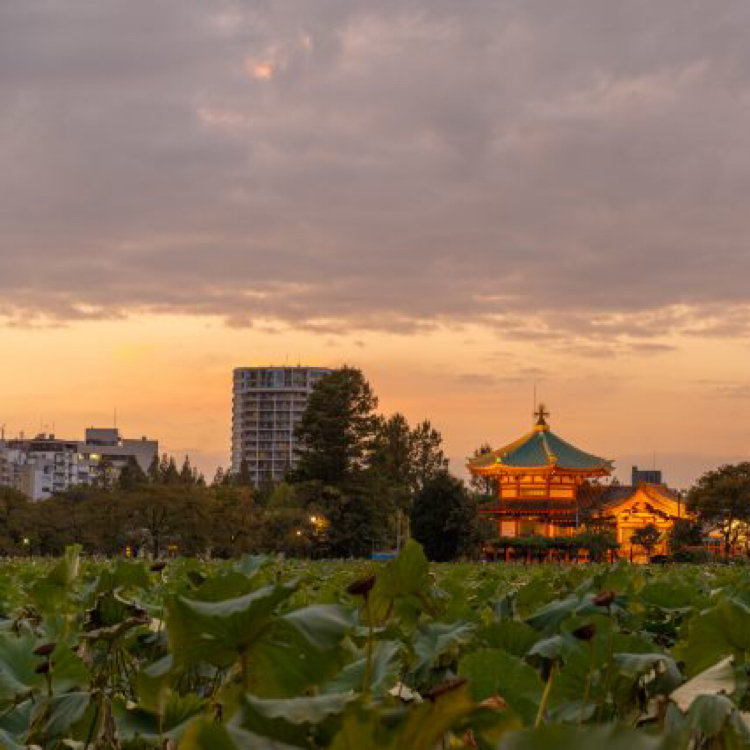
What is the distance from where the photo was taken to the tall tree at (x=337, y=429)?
6900 centimetres

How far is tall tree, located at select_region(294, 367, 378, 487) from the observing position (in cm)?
6900

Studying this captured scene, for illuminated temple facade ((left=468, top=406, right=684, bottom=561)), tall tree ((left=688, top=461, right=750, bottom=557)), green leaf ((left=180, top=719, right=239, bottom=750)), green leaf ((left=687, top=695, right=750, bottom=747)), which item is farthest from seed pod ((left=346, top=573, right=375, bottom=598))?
illuminated temple facade ((left=468, top=406, right=684, bottom=561))

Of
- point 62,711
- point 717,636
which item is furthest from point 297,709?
point 717,636

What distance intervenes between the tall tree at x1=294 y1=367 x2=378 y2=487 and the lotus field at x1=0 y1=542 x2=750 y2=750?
6567 centimetres

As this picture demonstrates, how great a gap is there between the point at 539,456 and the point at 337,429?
11176 mm

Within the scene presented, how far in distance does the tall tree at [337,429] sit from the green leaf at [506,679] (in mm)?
66556

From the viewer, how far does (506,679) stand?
1.81 metres

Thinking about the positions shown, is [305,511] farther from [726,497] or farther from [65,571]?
[65,571]

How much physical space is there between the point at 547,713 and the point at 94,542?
54.2 meters

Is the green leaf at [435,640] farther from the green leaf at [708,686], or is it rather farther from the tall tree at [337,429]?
the tall tree at [337,429]

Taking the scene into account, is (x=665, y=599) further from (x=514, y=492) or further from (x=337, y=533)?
(x=514, y=492)

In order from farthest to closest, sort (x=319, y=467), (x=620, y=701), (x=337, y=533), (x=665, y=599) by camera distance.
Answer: (x=319, y=467)
(x=337, y=533)
(x=665, y=599)
(x=620, y=701)

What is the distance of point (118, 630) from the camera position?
99.0 inches

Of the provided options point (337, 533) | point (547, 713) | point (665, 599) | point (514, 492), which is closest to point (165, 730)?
point (547, 713)
